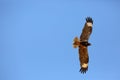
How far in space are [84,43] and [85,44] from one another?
4 cm

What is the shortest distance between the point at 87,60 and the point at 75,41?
0.74 meters

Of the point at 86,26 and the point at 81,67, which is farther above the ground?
the point at 86,26

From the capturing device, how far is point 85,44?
32.7 feet

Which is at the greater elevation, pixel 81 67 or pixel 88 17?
pixel 88 17

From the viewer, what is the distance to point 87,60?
10289 mm

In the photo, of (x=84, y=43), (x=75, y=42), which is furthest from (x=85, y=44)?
(x=75, y=42)

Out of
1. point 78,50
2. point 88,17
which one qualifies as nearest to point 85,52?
point 78,50

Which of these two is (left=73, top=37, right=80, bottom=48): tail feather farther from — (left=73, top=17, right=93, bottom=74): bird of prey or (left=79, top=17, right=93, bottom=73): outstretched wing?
(left=79, top=17, right=93, bottom=73): outstretched wing

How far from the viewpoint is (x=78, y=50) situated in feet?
33.8

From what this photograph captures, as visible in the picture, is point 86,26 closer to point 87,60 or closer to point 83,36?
point 83,36

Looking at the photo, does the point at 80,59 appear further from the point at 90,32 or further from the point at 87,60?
the point at 90,32

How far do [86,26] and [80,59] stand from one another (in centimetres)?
99

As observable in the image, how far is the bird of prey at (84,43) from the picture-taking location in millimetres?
9883

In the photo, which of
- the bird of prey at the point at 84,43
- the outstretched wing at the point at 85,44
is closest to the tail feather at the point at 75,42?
the bird of prey at the point at 84,43
